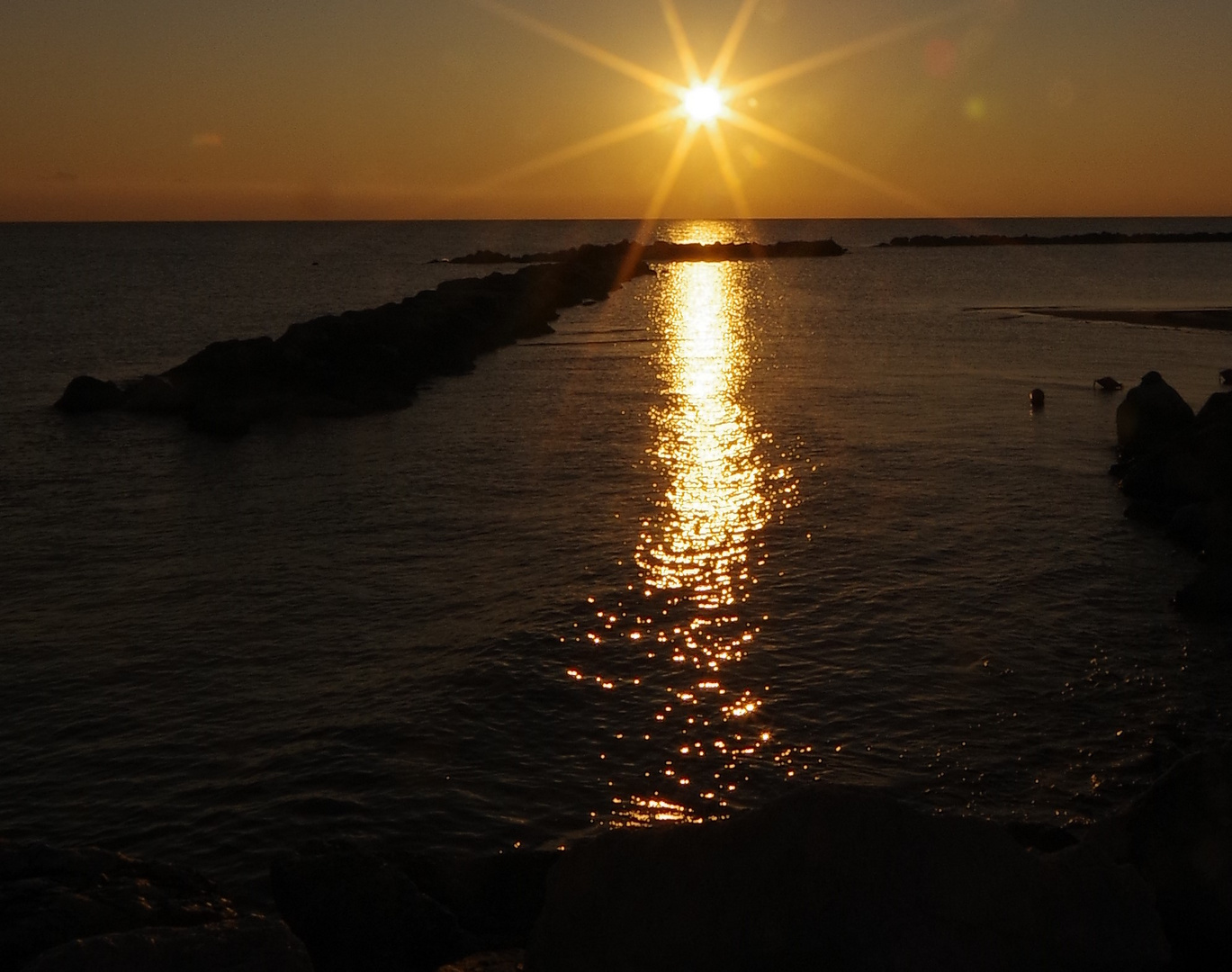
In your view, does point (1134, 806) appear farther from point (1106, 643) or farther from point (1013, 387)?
point (1013, 387)

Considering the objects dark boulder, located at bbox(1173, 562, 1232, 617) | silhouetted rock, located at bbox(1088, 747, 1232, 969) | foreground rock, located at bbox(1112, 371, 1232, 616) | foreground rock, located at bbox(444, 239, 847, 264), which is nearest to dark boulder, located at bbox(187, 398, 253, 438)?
foreground rock, located at bbox(1112, 371, 1232, 616)

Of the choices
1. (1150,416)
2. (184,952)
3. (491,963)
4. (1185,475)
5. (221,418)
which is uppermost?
(1150,416)

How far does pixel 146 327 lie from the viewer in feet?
225

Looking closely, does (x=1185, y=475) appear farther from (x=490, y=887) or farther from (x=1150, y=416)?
(x=490, y=887)

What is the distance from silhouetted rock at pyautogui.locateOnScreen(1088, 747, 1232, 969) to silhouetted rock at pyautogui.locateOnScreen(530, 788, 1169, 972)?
0.80m

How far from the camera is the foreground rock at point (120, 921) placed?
687 centimetres

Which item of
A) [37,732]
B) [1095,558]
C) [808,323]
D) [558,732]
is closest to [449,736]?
[558,732]

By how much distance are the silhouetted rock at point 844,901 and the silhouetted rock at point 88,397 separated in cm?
3461

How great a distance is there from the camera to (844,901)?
6906 mm

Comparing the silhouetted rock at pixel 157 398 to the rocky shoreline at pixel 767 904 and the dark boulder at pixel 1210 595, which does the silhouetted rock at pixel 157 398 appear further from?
the rocky shoreline at pixel 767 904

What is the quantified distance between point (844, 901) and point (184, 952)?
392cm

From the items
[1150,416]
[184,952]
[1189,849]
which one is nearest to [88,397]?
[1150,416]

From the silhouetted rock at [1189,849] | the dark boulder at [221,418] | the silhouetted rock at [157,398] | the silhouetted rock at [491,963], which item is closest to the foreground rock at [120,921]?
the silhouetted rock at [491,963]

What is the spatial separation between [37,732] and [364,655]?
405cm
